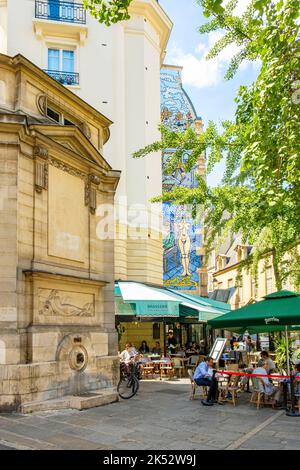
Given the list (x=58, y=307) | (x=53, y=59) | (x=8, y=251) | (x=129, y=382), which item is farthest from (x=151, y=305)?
(x=53, y=59)

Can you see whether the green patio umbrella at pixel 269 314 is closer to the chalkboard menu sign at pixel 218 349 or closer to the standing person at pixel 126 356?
the chalkboard menu sign at pixel 218 349

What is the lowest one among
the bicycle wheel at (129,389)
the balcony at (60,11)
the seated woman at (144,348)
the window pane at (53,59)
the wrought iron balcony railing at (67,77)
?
the bicycle wheel at (129,389)

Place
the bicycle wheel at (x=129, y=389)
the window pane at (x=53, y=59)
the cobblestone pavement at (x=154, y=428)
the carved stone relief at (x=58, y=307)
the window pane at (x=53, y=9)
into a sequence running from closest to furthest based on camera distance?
the cobblestone pavement at (x=154, y=428) < the carved stone relief at (x=58, y=307) < the bicycle wheel at (x=129, y=389) < the window pane at (x=53, y=59) < the window pane at (x=53, y=9)

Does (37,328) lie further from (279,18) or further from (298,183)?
(279,18)

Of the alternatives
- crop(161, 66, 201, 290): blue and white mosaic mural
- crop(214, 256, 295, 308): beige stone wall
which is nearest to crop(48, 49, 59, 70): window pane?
crop(161, 66, 201, 290): blue and white mosaic mural

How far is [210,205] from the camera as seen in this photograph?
1355cm

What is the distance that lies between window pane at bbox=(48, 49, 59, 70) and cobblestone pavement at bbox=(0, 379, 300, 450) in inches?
576

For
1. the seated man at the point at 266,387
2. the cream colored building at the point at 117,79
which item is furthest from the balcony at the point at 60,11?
the seated man at the point at 266,387

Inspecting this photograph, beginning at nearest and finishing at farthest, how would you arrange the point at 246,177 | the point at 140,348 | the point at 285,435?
the point at 285,435, the point at 246,177, the point at 140,348

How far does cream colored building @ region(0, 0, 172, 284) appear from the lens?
20.5 meters

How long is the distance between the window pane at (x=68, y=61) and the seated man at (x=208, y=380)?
14.2 m

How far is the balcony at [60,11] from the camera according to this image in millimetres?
20797
